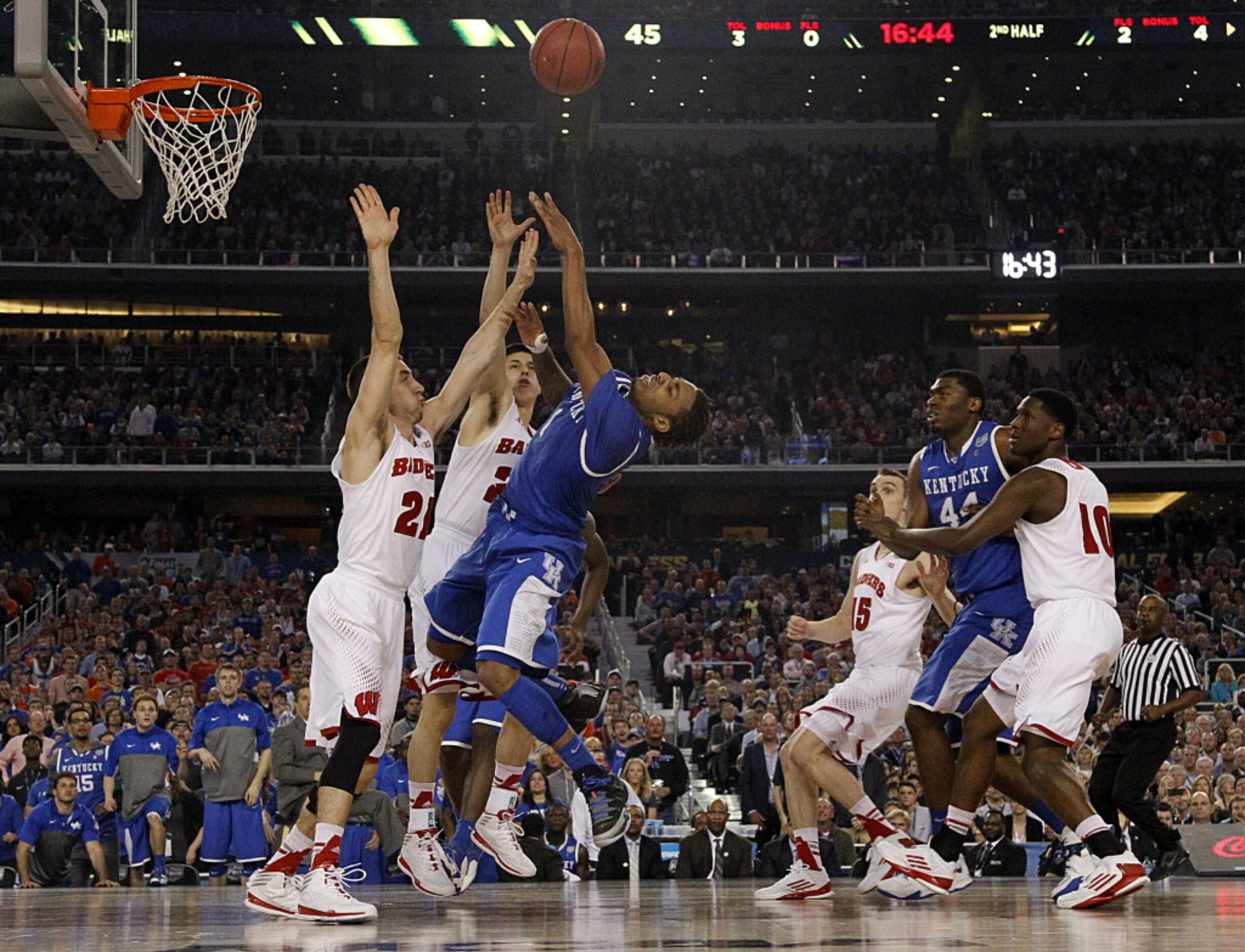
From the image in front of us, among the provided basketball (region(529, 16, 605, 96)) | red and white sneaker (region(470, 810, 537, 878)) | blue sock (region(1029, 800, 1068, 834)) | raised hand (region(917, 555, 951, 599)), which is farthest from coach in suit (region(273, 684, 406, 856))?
basketball (region(529, 16, 605, 96))

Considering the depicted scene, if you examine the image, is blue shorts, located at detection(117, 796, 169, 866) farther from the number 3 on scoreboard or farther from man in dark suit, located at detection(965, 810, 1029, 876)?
the number 3 on scoreboard

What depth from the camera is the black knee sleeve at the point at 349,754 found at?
646 cm

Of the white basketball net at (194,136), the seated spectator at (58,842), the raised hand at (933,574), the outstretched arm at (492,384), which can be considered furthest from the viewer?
the seated spectator at (58,842)

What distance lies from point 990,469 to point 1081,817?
1.80 m

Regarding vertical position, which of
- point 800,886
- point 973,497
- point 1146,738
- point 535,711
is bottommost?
point 800,886

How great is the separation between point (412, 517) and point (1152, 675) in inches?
221

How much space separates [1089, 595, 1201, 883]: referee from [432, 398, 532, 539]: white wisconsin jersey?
4207mm

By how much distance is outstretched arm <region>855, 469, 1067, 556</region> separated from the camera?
705 cm

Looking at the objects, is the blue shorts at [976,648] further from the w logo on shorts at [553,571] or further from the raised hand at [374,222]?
the raised hand at [374,222]

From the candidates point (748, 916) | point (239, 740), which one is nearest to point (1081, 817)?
point (748, 916)

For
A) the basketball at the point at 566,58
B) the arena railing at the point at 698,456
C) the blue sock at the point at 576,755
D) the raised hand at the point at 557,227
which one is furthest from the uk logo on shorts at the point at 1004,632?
the arena railing at the point at 698,456

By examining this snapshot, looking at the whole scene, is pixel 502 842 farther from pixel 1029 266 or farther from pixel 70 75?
pixel 1029 266

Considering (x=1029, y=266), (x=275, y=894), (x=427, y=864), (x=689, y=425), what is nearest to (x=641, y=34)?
(x=1029, y=266)

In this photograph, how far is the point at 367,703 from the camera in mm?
6570
